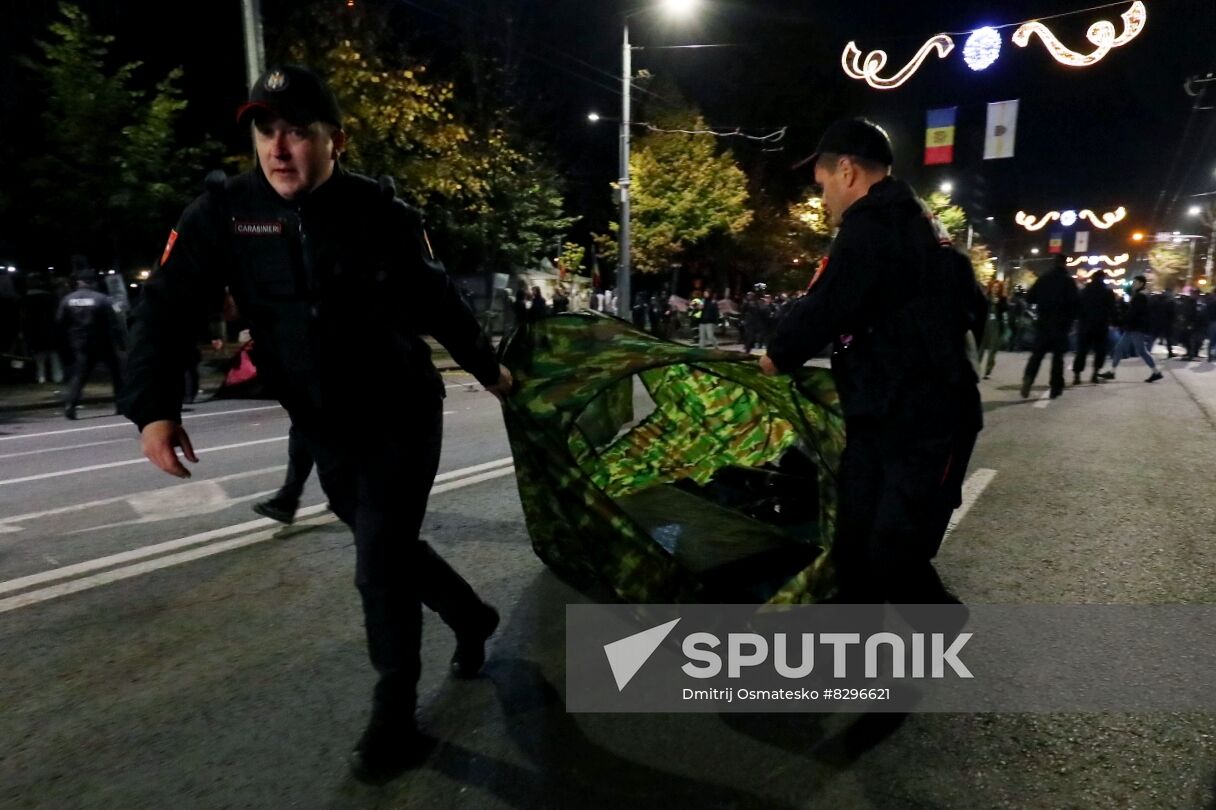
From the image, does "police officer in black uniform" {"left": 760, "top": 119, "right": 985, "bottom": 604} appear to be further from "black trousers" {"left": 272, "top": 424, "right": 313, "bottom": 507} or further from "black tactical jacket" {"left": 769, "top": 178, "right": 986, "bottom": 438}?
"black trousers" {"left": 272, "top": 424, "right": 313, "bottom": 507}

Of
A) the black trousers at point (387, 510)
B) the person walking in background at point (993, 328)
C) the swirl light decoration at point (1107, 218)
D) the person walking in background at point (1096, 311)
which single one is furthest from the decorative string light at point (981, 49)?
A: the swirl light decoration at point (1107, 218)

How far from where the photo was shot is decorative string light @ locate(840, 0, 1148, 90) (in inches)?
447

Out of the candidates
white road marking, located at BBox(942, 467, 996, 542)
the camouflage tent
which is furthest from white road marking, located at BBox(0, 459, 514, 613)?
white road marking, located at BBox(942, 467, 996, 542)

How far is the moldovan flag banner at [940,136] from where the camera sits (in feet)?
62.4

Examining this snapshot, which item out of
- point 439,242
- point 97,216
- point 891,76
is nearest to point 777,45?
point 439,242

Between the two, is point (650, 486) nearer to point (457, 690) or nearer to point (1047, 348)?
point (457, 690)

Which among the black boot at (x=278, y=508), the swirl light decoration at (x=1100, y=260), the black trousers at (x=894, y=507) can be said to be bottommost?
the swirl light decoration at (x=1100, y=260)

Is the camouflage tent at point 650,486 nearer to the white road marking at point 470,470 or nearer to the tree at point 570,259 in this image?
the white road marking at point 470,470

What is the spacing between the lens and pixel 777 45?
3694 cm

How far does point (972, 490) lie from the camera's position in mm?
5734

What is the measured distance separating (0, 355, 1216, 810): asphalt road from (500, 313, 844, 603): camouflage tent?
1.50 ft

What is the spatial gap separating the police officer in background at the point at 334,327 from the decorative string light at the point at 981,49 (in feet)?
42.8

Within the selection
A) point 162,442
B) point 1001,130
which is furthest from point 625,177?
point 162,442

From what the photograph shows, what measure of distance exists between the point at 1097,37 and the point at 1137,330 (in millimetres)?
4642
